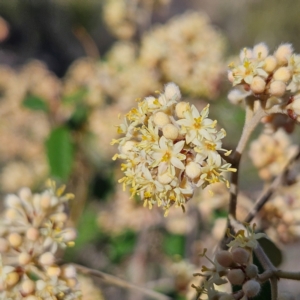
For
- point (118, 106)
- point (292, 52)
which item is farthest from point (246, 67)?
point (118, 106)

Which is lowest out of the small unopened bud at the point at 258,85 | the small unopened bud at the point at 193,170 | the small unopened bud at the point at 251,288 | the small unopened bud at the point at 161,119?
the small unopened bud at the point at 251,288

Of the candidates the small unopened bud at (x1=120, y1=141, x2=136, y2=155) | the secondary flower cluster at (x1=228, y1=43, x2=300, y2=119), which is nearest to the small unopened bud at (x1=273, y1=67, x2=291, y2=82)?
the secondary flower cluster at (x1=228, y1=43, x2=300, y2=119)

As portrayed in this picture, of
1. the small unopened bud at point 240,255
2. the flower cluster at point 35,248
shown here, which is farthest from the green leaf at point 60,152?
the small unopened bud at point 240,255

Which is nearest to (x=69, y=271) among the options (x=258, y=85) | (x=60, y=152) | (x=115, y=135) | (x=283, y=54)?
(x=258, y=85)

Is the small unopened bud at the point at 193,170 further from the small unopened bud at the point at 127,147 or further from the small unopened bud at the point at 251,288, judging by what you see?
the small unopened bud at the point at 251,288

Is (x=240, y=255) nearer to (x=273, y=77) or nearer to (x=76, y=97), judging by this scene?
(x=273, y=77)

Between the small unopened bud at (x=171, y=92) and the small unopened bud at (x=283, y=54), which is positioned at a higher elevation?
the small unopened bud at (x=283, y=54)
